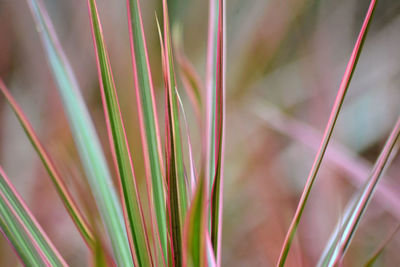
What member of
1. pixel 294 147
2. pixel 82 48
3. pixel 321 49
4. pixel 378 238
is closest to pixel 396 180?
pixel 378 238

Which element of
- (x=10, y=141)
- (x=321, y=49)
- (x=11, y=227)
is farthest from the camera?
(x=321, y=49)

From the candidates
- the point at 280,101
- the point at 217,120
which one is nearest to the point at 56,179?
the point at 217,120

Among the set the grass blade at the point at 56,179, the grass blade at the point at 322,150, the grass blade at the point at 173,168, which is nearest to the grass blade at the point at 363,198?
the grass blade at the point at 322,150

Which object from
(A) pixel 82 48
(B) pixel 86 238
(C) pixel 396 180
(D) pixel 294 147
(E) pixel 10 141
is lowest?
(B) pixel 86 238

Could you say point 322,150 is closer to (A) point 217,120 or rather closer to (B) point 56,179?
(A) point 217,120

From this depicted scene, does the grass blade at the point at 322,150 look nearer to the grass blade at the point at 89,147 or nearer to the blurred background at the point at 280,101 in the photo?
the grass blade at the point at 89,147

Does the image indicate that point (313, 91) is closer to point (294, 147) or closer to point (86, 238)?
point (294, 147)
